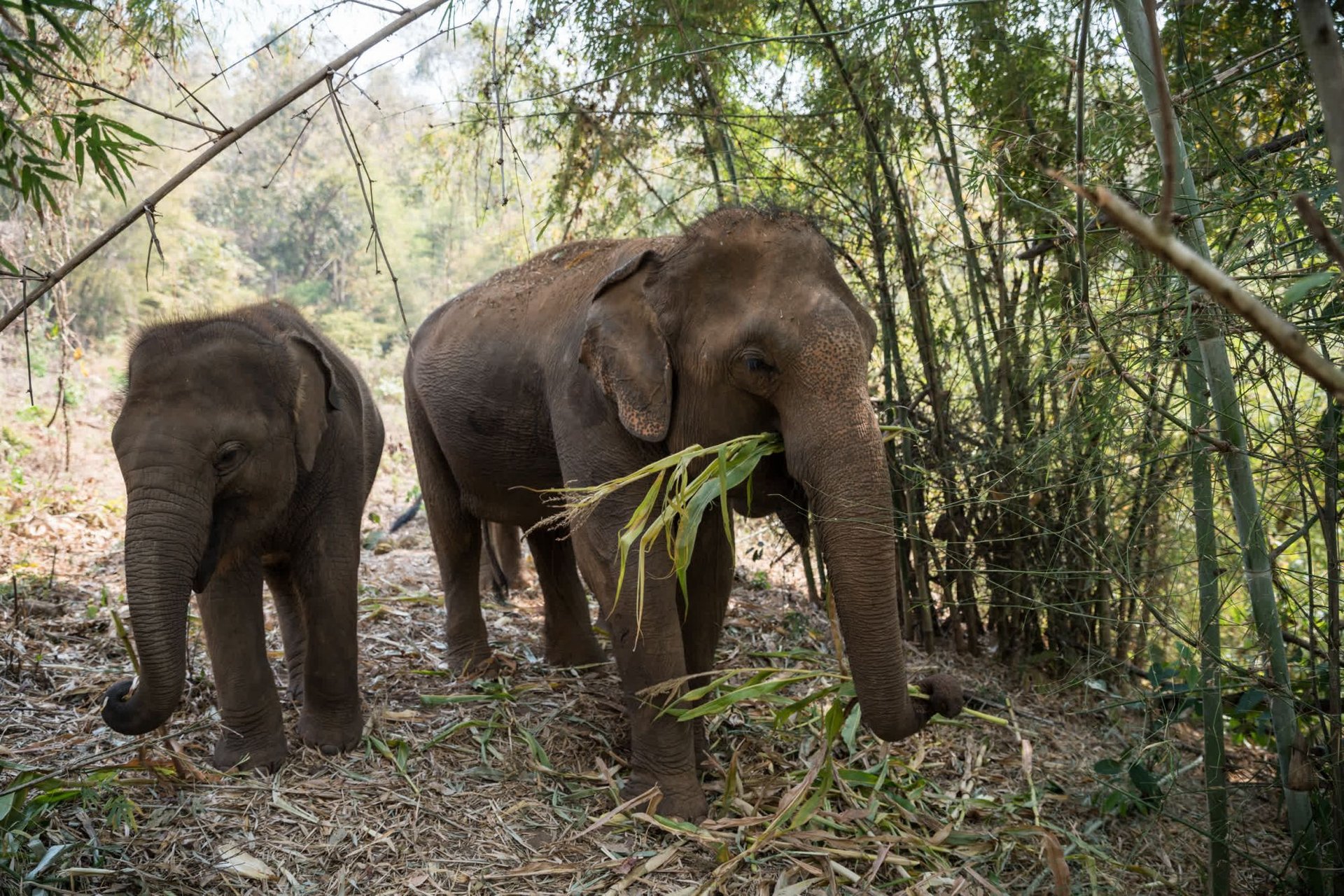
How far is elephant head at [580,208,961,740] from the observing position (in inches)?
119

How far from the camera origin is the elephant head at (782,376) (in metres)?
3.03

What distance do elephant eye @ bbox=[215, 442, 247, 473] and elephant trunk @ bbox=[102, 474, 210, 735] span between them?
6.0 inches

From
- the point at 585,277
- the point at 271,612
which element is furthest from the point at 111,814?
the point at 271,612

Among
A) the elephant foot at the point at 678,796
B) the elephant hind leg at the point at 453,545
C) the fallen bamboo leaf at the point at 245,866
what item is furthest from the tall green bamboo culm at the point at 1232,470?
the elephant hind leg at the point at 453,545

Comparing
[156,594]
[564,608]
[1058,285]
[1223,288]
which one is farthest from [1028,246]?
[1223,288]

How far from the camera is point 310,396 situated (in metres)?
3.77

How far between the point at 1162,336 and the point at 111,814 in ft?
11.0

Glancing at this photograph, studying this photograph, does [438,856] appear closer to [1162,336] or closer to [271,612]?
[1162,336]

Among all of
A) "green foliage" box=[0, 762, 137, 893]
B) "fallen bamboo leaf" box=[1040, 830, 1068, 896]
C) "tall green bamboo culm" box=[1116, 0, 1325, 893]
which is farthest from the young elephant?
"tall green bamboo culm" box=[1116, 0, 1325, 893]

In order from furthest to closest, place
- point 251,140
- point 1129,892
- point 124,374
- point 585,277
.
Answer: point 251,140, point 585,277, point 124,374, point 1129,892

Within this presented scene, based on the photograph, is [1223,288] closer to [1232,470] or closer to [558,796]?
[1232,470]

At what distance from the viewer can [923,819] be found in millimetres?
3617

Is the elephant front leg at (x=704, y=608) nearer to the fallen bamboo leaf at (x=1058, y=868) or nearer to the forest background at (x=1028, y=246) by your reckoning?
the forest background at (x=1028, y=246)

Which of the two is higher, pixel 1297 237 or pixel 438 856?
pixel 1297 237
